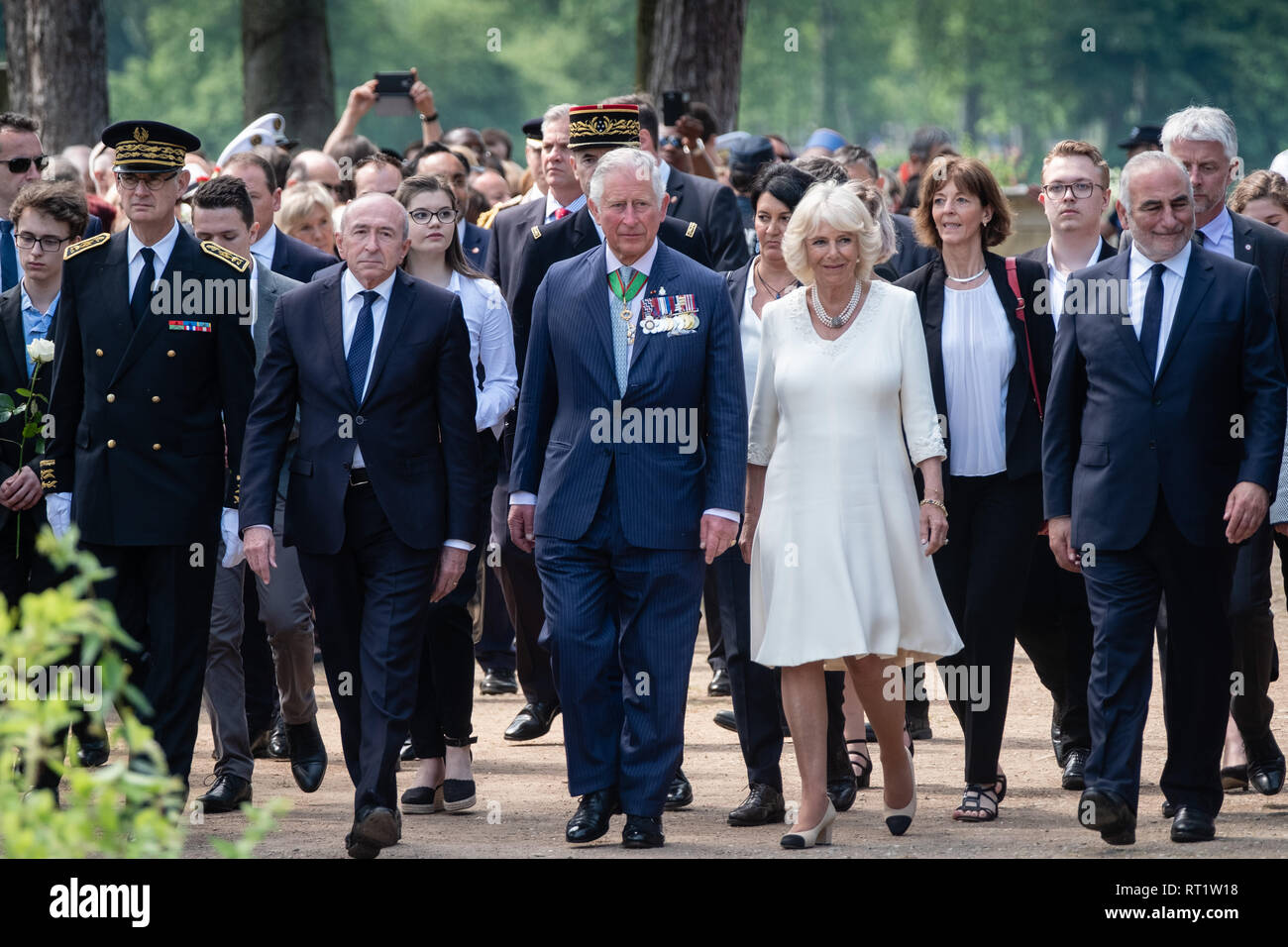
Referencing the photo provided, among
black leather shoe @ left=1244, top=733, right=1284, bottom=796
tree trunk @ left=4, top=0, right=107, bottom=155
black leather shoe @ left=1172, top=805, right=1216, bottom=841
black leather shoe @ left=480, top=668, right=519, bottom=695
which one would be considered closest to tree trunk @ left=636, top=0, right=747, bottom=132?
tree trunk @ left=4, top=0, right=107, bottom=155

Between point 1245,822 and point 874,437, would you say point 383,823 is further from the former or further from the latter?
point 1245,822

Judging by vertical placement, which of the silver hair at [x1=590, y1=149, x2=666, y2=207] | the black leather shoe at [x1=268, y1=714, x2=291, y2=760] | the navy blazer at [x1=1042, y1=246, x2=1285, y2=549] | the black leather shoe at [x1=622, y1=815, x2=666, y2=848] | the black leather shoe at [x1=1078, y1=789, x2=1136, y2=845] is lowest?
the black leather shoe at [x1=268, y1=714, x2=291, y2=760]

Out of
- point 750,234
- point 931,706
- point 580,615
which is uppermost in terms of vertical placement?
point 750,234

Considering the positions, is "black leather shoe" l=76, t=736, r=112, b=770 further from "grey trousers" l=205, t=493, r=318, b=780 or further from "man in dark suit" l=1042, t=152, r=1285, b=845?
"man in dark suit" l=1042, t=152, r=1285, b=845

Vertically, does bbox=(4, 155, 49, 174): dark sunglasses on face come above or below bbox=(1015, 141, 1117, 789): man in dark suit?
above

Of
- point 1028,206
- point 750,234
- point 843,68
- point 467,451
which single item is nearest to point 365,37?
point 843,68

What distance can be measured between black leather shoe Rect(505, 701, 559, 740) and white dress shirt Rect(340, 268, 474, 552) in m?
2.36

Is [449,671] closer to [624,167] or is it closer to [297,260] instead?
[624,167]

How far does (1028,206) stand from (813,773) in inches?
585

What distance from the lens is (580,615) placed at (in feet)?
22.5

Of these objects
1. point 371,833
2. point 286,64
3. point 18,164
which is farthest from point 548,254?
point 286,64

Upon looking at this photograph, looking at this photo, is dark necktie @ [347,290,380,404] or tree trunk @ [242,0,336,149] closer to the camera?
dark necktie @ [347,290,380,404]

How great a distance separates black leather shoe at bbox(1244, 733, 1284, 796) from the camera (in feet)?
24.9
